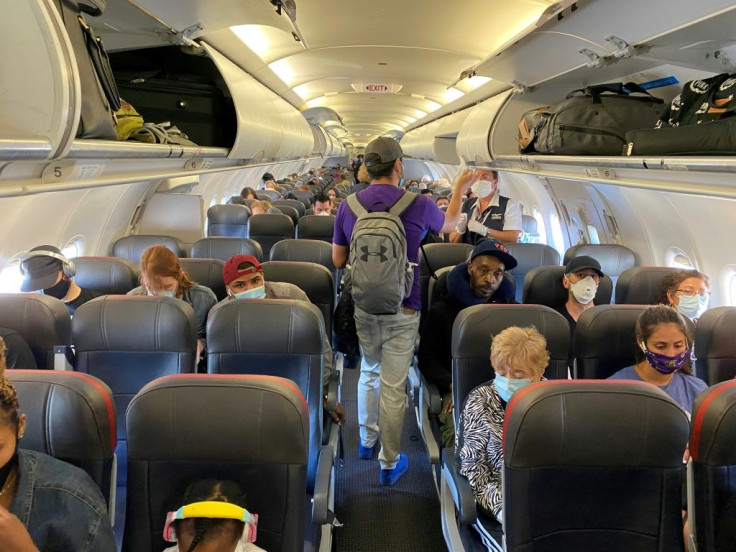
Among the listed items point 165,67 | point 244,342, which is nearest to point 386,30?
point 165,67

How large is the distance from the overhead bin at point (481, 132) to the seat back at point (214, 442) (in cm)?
645

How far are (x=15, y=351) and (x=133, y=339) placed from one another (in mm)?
505

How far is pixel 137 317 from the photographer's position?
3021 mm

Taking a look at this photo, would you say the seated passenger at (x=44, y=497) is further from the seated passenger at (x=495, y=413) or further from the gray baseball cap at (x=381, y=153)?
the gray baseball cap at (x=381, y=153)

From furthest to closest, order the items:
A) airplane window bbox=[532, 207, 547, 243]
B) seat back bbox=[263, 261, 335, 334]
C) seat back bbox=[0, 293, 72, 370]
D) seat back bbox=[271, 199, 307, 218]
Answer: airplane window bbox=[532, 207, 547, 243]
seat back bbox=[271, 199, 307, 218]
seat back bbox=[263, 261, 335, 334]
seat back bbox=[0, 293, 72, 370]

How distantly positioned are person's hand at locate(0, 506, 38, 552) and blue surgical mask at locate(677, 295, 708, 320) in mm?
3730

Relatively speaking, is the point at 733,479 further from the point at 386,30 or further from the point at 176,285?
the point at 386,30

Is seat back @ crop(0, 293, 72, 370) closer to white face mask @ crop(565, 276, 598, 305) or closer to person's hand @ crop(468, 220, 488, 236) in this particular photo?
white face mask @ crop(565, 276, 598, 305)

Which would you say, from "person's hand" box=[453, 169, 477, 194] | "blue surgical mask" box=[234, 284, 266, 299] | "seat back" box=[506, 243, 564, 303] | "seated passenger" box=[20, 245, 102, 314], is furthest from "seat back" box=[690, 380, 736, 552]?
"seat back" box=[506, 243, 564, 303]

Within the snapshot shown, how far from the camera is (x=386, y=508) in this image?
3.75m

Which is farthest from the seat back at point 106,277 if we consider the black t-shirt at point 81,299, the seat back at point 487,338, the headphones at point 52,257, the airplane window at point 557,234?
the airplane window at point 557,234

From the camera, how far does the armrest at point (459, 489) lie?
2.48 meters

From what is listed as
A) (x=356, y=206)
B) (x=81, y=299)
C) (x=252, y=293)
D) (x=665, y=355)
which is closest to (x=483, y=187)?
(x=356, y=206)

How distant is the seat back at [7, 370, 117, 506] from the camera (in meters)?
1.88
